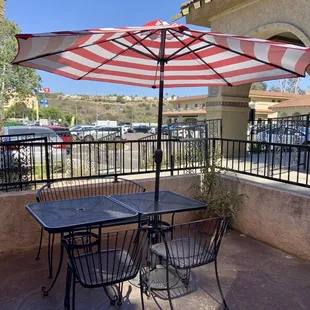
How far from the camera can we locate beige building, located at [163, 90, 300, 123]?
3260 centimetres

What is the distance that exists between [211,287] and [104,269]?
1150 millimetres

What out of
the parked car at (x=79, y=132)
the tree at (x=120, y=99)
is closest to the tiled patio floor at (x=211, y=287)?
the parked car at (x=79, y=132)

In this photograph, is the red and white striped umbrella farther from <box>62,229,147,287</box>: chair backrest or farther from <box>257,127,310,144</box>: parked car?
<box>257,127,310,144</box>: parked car

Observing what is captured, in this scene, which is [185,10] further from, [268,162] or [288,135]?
[268,162]

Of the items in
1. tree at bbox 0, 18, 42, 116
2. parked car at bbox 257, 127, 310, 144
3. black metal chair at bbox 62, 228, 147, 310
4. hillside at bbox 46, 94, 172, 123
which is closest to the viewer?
black metal chair at bbox 62, 228, 147, 310

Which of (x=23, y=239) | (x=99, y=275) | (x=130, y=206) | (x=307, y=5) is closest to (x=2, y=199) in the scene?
(x=23, y=239)

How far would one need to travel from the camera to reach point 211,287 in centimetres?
285

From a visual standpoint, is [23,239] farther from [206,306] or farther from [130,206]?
[206,306]

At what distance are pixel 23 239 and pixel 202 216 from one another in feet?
7.68

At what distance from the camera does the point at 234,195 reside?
4.16 metres

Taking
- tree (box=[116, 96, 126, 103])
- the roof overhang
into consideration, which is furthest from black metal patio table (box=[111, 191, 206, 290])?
tree (box=[116, 96, 126, 103])

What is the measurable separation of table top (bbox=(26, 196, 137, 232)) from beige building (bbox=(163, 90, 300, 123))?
2467cm

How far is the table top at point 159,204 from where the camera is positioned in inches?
108

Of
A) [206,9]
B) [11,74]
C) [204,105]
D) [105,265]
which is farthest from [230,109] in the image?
[204,105]
